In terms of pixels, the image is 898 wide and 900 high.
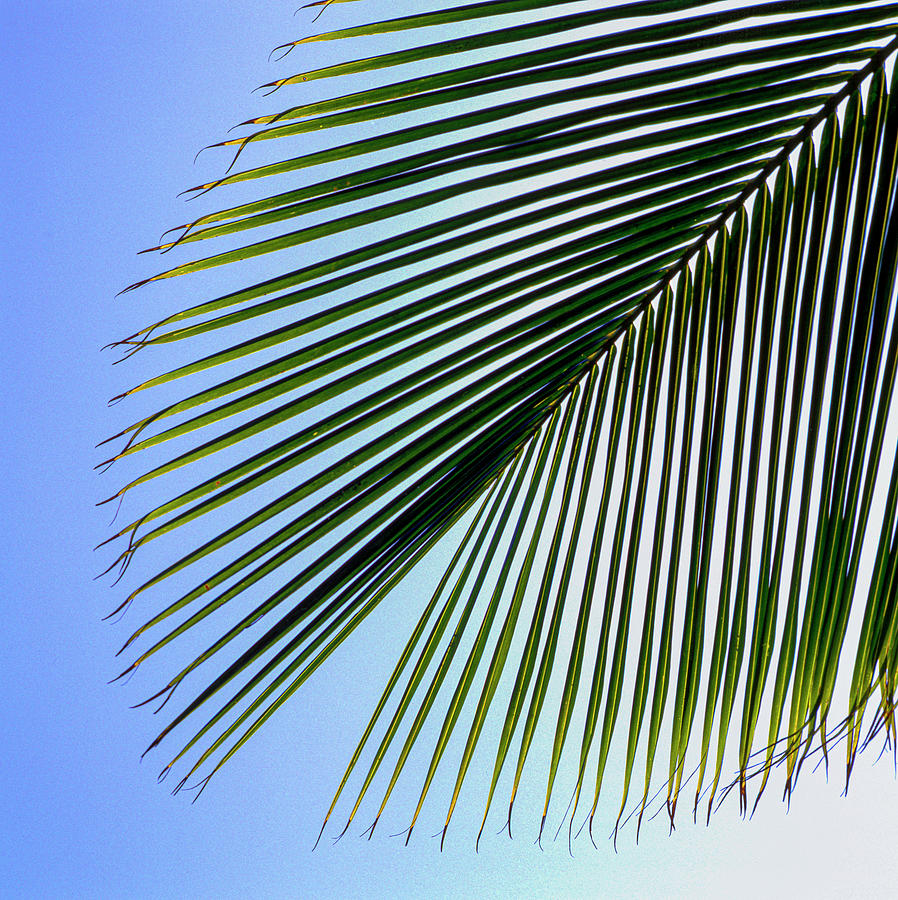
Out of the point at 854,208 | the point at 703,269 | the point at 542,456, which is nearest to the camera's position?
the point at 854,208

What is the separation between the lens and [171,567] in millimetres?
1067

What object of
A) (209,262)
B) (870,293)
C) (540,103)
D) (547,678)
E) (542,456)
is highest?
(540,103)

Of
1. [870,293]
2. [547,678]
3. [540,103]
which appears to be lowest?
[547,678]

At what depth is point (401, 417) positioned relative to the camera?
3.61ft

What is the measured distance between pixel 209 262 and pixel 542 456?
0.52 meters

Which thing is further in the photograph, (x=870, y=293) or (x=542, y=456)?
(x=542, y=456)

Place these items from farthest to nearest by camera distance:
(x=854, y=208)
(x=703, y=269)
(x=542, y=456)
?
(x=542, y=456) → (x=703, y=269) → (x=854, y=208)

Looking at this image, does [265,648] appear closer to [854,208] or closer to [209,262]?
[209,262]

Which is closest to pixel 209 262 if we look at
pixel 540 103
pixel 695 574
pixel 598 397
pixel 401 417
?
pixel 401 417

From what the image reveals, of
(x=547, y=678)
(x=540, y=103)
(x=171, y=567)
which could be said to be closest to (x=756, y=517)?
(x=547, y=678)

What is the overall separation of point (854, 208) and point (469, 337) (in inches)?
18.9

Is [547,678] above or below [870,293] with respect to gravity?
below

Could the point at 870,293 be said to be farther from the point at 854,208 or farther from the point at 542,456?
the point at 542,456

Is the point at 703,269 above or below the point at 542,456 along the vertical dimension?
above
